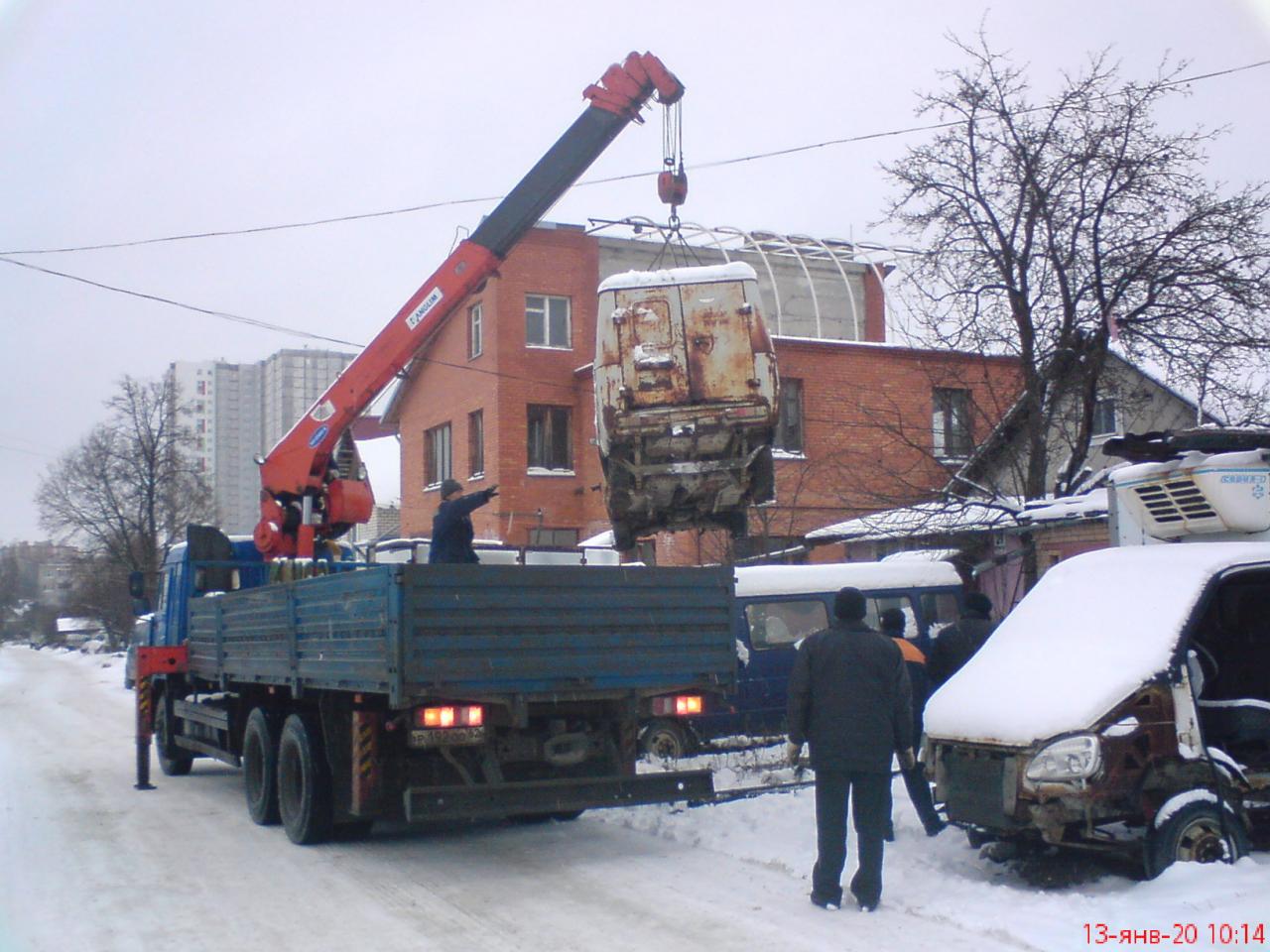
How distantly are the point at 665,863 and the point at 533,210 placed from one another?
7.22 m

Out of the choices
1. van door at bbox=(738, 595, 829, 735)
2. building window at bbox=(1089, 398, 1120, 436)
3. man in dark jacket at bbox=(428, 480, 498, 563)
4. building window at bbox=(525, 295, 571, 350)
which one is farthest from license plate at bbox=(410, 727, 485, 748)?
building window at bbox=(525, 295, 571, 350)

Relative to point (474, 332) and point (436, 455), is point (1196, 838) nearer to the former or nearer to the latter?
point (474, 332)

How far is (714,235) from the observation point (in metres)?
28.5

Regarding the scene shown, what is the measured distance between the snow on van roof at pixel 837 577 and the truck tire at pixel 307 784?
5406mm

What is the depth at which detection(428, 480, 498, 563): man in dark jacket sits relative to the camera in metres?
9.34

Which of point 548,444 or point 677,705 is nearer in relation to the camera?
point 677,705

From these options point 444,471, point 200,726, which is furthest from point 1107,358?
point 444,471

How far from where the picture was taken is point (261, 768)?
10.2 meters

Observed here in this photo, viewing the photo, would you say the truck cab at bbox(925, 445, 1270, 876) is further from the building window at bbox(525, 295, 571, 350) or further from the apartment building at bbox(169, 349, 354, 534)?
the apartment building at bbox(169, 349, 354, 534)

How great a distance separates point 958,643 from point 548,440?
19927 millimetres

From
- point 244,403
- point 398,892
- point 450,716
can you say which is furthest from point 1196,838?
point 244,403

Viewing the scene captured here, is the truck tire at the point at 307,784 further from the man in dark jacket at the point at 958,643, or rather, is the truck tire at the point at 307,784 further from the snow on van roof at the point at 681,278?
the man in dark jacket at the point at 958,643

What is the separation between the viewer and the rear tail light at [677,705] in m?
8.51

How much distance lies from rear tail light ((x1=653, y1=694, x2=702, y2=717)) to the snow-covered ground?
0.94 metres
